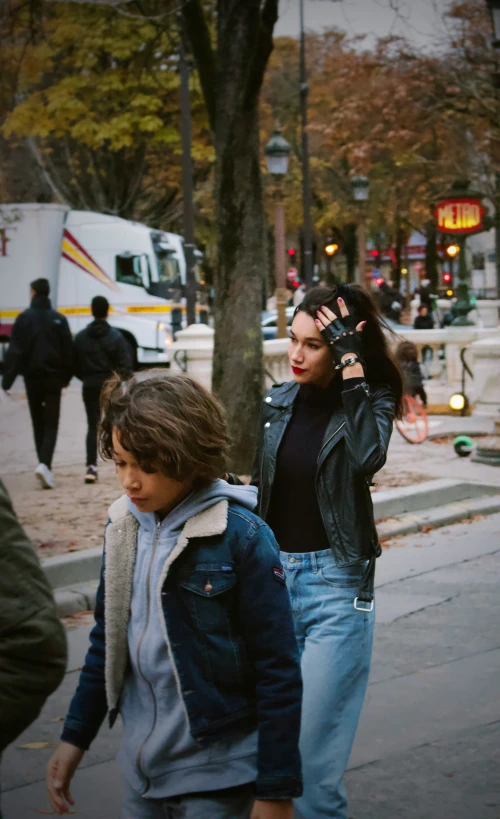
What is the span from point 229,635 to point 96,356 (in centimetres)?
910

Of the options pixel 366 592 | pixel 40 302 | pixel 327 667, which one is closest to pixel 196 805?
pixel 327 667

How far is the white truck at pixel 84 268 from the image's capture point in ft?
89.6

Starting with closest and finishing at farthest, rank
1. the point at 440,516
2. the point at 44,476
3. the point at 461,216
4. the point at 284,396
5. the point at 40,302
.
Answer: the point at 284,396, the point at 440,516, the point at 44,476, the point at 40,302, the point at 461,216

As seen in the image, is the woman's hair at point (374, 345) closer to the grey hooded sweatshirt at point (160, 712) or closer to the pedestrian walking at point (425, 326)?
the grey hooded sweatshirt at point (160, 712)

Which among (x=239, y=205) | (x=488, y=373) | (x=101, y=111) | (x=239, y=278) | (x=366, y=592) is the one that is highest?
(x=101, y=111)

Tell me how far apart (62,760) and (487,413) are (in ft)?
45.1

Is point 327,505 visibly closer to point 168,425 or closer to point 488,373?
point 168,425

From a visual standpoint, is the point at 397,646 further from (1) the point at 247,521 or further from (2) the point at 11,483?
(2) the point at 11,483

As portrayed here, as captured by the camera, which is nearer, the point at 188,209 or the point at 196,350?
the point at 196,350

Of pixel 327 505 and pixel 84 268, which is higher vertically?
pixel 84 268

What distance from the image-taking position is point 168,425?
2301 mm

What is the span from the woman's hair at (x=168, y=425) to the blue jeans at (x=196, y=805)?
659 mm

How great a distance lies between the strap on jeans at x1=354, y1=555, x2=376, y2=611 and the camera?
10.8ft

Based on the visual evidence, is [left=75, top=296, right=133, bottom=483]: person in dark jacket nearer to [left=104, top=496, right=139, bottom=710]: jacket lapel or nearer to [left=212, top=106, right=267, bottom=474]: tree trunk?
[left=212, top=106, right=267, bottom=474]: tree trunk
